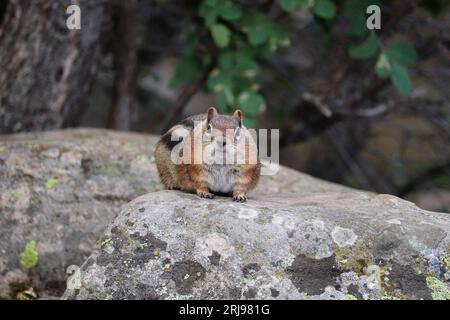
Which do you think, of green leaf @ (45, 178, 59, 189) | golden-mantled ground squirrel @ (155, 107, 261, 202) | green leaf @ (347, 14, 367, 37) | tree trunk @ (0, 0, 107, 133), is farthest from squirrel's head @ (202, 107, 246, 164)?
tree trunk @ (0, 0, 107, 133)

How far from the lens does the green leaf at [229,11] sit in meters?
5.37

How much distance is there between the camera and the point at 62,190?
4.45 metres

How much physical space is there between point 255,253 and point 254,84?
9.72 ft

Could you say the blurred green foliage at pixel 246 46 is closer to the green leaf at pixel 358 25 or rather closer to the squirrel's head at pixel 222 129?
the green leaf at pixel 358 25

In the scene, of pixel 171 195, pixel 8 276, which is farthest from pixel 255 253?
pixel 8 276

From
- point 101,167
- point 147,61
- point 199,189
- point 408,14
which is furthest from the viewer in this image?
point 147,61

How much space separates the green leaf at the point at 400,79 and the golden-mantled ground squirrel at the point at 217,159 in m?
1.79

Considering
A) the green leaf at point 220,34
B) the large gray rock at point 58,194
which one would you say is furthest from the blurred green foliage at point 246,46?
the large gray rock at point 58,194

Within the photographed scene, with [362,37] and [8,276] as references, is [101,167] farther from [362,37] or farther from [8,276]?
[362,37]

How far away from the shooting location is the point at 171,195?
11.2 ft

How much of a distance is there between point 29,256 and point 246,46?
270 cm

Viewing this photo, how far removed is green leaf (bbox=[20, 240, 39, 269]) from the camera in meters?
4.05

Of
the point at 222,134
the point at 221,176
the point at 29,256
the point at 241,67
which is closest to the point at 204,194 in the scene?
the point at 221,176

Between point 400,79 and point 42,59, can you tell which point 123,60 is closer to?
point 42,59
